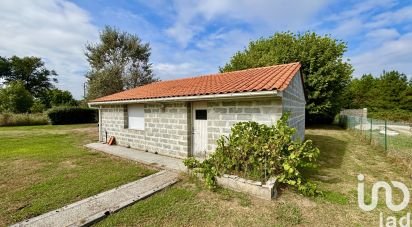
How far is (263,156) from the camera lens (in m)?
4.88

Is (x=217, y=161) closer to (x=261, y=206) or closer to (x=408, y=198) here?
(x=261, y=206)

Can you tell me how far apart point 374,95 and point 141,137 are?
41.0 m

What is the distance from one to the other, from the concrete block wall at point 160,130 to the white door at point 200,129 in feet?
0.75

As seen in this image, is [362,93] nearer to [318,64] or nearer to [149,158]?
[318,64]

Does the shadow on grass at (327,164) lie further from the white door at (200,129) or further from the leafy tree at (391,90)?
the leafy tree at (391,90)

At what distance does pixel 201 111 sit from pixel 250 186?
3618 mm

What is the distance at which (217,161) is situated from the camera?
A: 211 inches

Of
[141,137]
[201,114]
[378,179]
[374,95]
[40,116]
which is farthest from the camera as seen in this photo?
[374,95]

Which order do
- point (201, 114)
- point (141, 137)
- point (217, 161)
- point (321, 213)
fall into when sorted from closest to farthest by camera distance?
point (321, 213), point (217, 161), point (201, 114), point (141, 137)

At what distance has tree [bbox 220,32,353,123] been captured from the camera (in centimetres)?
1916

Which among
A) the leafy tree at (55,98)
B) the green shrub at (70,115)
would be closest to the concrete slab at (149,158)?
the green shrub at (70,115)

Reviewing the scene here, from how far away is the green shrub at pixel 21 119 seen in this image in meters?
24.1

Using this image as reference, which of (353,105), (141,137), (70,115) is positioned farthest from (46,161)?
(353,105)

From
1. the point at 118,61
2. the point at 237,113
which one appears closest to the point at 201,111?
the point at 237,113
